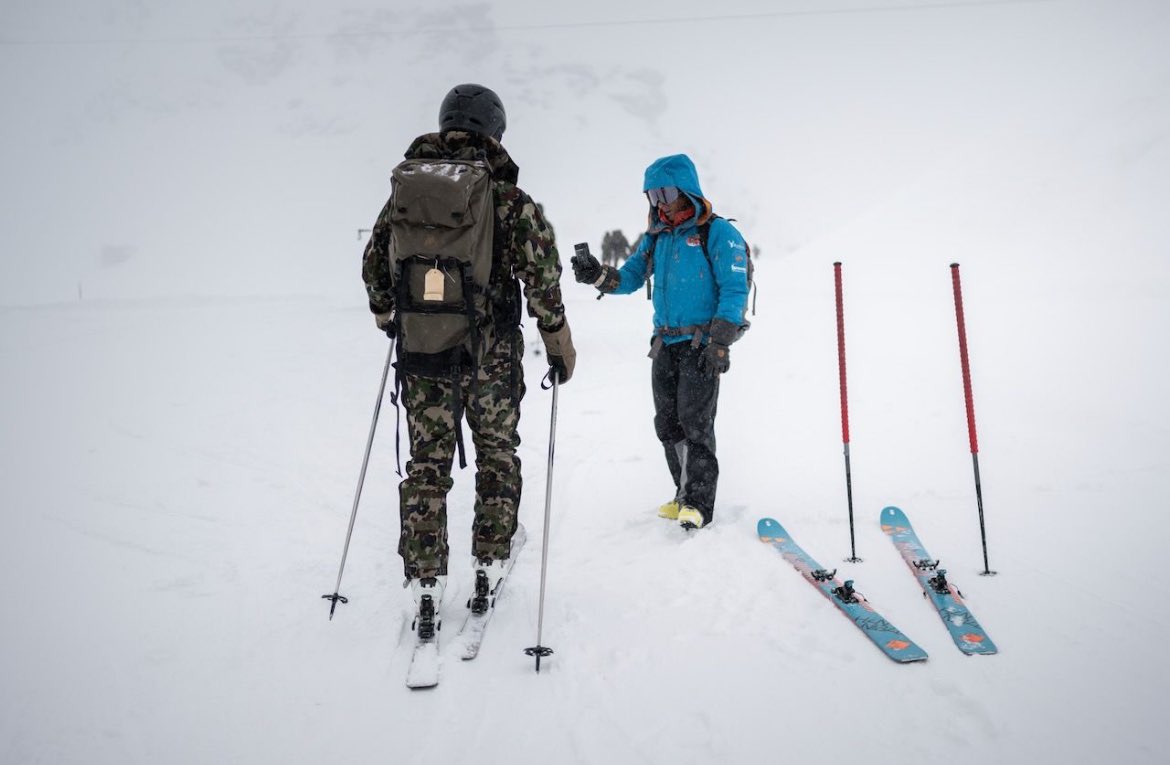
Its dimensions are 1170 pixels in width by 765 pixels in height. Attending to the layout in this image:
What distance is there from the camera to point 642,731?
2582 mm

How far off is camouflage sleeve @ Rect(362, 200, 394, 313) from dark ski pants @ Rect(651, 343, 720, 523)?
2.18 metres

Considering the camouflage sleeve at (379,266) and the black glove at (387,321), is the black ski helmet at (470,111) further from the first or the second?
the black glove at (387,321)

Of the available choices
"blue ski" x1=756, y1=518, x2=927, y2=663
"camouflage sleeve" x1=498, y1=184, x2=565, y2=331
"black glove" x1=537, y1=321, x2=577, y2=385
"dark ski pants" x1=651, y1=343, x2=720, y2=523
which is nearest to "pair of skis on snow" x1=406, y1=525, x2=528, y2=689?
"black glove" x1=537, y1=321, x2=577, y2=385


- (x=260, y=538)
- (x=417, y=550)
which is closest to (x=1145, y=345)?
(x=417, y=550)

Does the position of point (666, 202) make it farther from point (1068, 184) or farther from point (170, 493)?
point (1068, 184)

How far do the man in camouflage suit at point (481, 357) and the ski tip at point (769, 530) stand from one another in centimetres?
199

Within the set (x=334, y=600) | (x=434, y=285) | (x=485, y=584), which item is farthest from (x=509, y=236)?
(x=334, y=600)

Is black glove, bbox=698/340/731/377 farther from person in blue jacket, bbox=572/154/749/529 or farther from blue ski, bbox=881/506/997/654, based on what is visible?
blue ski, bbox=881/506/997/654

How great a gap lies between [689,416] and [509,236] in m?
2.12

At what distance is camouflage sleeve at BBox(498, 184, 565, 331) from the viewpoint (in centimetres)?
318

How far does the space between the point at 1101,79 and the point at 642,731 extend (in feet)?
91.9

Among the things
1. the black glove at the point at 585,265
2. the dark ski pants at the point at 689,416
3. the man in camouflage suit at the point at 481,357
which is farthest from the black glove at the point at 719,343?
the man in camouflage suit at the point at 481,357

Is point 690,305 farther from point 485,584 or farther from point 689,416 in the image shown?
point 485,584

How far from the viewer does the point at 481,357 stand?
3184mm
